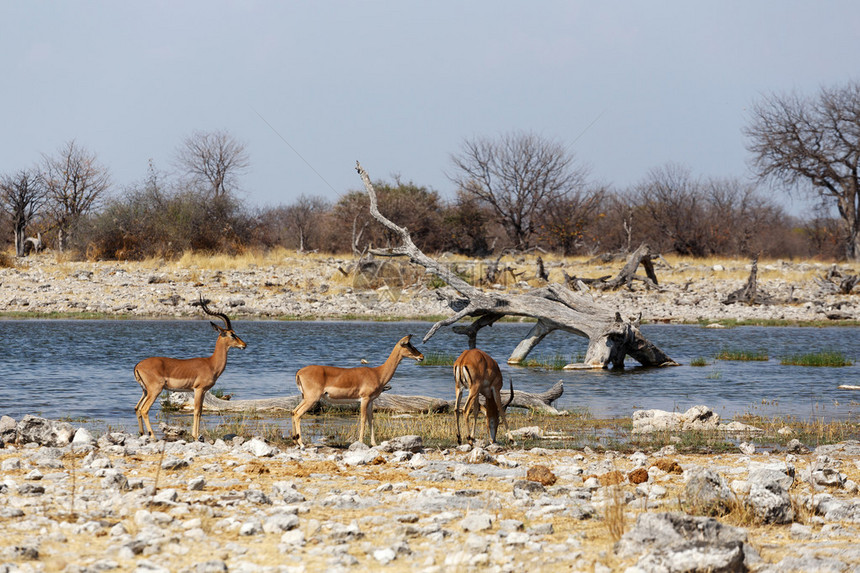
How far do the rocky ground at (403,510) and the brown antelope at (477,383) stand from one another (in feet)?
3.42

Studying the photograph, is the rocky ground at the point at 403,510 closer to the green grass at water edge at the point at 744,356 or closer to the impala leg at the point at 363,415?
the impala leg at the point at 363,415

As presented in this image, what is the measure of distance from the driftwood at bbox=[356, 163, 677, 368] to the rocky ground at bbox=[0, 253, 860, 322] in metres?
11.9

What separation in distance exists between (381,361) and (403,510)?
1451 cm

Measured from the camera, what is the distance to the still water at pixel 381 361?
14992mm

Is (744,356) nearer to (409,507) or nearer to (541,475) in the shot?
(541,475)

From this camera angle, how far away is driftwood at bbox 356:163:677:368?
19.7m

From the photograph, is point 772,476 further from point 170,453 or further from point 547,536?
point 170,453

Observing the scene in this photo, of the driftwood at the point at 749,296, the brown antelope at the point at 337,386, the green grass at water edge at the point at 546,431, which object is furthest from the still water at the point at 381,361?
the driftwood at the point at 749,296

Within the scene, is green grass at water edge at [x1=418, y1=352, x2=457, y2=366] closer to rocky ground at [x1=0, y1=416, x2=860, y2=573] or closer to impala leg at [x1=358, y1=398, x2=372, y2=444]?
impala leg at [x1=358, y1=398, x2=372, y2=444]

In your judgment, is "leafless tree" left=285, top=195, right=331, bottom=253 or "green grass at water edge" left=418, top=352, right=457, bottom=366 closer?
"green grass at water edge" left=418, top=352, right=457, bottom=366

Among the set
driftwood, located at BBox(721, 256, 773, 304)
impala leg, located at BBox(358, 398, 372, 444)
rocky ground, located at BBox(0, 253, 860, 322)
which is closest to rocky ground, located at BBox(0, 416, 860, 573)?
impala leg, located at BBox(358, 398, 372, 444)

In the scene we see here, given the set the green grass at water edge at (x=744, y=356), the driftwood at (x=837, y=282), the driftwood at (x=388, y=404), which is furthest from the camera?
the driftwood at (x=837, y=282)

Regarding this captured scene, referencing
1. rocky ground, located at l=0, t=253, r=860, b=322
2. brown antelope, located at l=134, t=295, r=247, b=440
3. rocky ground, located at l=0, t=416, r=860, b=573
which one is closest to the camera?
rocky ground, located at l=0, t=416, r=860, b=573

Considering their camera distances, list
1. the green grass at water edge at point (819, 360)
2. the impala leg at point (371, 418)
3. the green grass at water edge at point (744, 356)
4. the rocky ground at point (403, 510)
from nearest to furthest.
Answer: the rocky ground at point (403, 510)
the impala leg at point (371, 418)
the green grass at water edge at point (819, 360)
the green grass at water edge at point (744, 356)
